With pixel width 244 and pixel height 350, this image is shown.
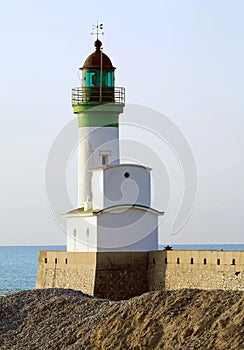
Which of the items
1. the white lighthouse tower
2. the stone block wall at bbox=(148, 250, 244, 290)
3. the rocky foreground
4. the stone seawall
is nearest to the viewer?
the rocky foreground

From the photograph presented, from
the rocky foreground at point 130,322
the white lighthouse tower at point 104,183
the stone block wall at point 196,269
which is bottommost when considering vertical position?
the rocky foreground at point 130,322

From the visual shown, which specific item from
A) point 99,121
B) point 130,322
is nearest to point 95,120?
point 99,121

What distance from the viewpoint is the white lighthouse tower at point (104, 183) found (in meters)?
28.8

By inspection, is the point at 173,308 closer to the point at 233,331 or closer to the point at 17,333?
the point at 233,331

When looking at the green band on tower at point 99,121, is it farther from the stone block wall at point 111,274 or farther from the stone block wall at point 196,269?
the stone block wall at point 196,269

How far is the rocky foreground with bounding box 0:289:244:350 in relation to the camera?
633 inches

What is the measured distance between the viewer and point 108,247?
28641 millimetres

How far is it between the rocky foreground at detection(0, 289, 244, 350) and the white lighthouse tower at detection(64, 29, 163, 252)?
24.4 feet

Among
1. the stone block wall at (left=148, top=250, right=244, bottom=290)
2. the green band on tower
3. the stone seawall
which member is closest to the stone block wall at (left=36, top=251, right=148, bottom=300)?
the stone seawall

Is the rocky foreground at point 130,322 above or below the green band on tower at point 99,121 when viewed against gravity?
below

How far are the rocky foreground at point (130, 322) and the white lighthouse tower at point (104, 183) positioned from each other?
24.4 ft

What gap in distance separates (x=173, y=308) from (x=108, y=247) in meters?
11.3

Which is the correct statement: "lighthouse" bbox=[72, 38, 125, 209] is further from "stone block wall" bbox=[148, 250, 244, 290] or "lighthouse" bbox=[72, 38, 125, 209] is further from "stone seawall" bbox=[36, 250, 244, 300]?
"stone block wall" bbox=[148, 250, 244, 290]

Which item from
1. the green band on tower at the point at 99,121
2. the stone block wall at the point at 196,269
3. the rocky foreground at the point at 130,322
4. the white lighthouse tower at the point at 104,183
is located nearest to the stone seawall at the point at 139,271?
the stone block wall at the point at 196,269
